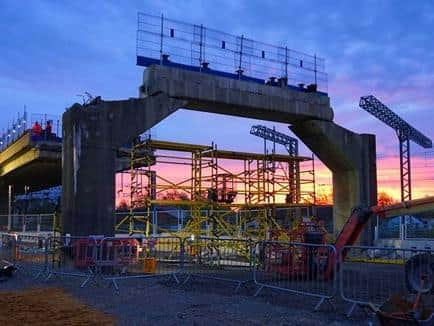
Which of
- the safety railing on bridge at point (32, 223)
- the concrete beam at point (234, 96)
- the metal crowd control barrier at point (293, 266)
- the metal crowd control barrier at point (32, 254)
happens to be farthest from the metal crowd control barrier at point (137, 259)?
the safety railing on bridge at point (32, 223)

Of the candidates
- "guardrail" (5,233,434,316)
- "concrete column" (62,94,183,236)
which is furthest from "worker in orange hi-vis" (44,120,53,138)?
"concrete column" (62,94,183,236)

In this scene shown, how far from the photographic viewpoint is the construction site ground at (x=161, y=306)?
9625 millimetres

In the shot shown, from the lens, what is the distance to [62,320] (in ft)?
31.7

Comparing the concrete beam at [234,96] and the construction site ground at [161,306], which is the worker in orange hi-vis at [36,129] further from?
the construction site ground at [161,306]

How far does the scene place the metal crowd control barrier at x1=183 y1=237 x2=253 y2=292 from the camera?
50.9 ft

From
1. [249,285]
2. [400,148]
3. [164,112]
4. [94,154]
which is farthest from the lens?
[400,148]

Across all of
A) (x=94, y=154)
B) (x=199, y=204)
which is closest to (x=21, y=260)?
(x=94, y=154)

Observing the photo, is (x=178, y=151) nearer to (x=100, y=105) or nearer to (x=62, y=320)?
(x=100, y=105)

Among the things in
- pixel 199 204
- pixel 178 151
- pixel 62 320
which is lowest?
pixel 62 320

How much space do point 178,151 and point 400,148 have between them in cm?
1707

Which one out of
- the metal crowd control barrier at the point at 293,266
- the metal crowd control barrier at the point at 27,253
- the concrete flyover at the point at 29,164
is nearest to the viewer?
the metal crowd control barrier at the point at 293,266

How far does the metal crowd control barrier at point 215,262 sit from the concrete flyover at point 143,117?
373cm

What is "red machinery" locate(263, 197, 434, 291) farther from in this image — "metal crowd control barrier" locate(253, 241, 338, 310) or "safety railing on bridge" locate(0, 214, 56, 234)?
"safety railing on bridge" locate(0, 214, 56, 234)

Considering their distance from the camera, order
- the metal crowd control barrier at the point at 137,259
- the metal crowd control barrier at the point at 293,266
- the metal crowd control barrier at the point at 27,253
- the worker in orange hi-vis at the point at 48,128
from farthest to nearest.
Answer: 1. the worker in orange hi-vis at the point at 48,128
2. the metal crowd control barrier at the point at 27,253
3. the metal crowd control barrier at the point at 137,259
4. the metal crowd control barrier at the point at 293,266
